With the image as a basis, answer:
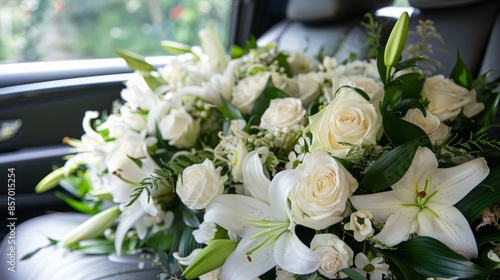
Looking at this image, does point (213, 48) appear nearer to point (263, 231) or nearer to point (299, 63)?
point (299, 63)

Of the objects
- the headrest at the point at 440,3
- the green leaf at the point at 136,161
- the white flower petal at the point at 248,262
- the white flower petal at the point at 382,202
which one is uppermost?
the headrest at the point at 440,3

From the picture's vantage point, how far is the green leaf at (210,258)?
801 millimetres

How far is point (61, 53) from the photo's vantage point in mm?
2896

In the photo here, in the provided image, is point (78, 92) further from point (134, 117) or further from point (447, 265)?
point (447, 265)

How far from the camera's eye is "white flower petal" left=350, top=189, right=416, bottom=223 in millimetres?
754

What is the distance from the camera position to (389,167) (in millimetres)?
750

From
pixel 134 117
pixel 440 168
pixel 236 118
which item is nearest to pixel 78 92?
pixel 134 117

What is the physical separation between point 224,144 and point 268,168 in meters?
0.11

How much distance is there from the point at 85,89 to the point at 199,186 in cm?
94

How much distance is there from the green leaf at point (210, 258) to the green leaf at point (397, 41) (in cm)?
37

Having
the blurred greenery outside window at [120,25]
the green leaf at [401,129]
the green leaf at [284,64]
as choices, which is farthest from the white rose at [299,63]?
the blurred greenery outside window at [120,25]

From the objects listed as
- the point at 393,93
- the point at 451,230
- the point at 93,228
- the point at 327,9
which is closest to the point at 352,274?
the point at 451,230

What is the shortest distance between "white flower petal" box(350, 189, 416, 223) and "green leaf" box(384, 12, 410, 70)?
19 cm

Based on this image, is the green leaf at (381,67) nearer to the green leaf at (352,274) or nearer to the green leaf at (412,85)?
the green leaf at (412,85)
